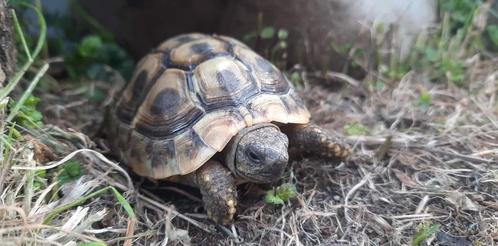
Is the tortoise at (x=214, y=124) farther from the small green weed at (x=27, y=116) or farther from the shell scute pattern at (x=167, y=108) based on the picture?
the small green weed at (x=27, y=116)

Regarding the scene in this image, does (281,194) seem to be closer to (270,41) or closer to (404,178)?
(404,178)

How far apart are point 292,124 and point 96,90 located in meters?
1.63

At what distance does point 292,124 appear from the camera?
274cm

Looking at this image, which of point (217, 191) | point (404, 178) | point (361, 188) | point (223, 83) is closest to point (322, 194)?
point (361, 188)

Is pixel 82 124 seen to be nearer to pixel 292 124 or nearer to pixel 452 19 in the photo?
pixel 292 124

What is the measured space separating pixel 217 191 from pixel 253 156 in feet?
0.75

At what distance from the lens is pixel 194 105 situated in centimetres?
254

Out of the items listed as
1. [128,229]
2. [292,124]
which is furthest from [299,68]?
[128,229]

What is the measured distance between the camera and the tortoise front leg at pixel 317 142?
2596mm

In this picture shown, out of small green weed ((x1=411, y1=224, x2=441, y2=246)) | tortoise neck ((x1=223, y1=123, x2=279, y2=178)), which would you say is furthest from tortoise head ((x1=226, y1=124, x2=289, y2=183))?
small green weed ((x1=411, y1=224, x2=441, y2=246))

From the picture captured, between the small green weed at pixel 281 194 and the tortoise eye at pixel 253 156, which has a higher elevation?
the tortoise eye at pixel 253 156

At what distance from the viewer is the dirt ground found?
2242mm

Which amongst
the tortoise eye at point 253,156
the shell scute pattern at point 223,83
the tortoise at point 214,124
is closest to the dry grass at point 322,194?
the tortoise at point 214,124

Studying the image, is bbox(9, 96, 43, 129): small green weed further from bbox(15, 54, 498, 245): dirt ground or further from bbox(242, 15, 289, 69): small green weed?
bbox(242, 15, 289, 69): small green weed
